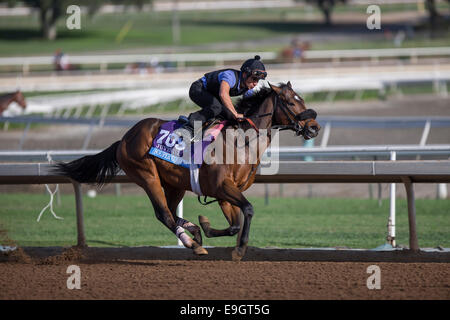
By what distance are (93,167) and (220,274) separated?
186 centimetres

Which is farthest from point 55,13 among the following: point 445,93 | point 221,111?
point 221,111

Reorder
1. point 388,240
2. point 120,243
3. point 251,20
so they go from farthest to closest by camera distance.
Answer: point 251,20 < point 120,243 < point 388,240

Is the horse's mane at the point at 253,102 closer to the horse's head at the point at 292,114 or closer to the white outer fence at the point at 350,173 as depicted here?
the horse's head at the point at 292,114

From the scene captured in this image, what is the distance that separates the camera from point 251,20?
58.5m

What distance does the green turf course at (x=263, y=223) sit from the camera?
8.00 meters

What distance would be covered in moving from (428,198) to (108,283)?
672 centimetres

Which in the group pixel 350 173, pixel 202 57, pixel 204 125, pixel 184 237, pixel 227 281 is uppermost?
pixel 202 57

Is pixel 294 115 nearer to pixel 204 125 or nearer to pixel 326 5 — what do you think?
pixel 204 125

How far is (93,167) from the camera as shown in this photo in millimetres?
7027

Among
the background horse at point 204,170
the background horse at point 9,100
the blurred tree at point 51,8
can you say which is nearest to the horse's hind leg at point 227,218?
the background horse at point 204,170

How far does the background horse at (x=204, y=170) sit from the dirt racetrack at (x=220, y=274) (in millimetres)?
379

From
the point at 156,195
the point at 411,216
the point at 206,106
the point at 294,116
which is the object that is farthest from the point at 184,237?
the point at 411,216

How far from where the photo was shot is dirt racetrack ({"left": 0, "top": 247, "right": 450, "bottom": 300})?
5.18 m

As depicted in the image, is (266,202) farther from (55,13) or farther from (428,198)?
(55,13)
